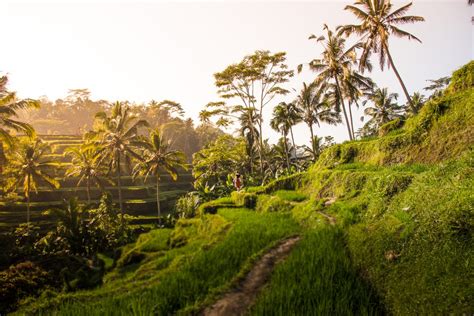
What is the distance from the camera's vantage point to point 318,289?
4.67 meters

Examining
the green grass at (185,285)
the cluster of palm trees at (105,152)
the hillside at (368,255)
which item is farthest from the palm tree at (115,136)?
the green grass at (185,285)

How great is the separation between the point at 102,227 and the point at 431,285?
22961 millimetres

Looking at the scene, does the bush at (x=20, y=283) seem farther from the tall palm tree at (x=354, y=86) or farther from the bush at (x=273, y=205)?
the tall palm tree at (x=354, y=86)

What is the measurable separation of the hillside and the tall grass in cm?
2

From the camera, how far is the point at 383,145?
12867 mm

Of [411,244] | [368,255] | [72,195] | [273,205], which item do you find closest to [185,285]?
[368,255]

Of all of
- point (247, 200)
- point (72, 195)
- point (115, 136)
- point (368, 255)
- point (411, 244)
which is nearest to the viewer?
point (411, 244)

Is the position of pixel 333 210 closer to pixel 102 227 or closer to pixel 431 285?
pixel 431 285

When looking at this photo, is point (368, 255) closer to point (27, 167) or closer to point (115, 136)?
point (115, 136)

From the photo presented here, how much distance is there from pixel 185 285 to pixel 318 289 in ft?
8.84

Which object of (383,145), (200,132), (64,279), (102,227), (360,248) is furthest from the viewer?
(200,132)

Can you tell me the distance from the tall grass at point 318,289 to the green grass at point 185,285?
1.33m

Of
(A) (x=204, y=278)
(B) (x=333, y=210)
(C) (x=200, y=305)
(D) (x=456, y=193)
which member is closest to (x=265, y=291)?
(C) (x=200, y=305)

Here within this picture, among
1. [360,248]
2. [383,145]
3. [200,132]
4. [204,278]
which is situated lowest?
[204,278]
